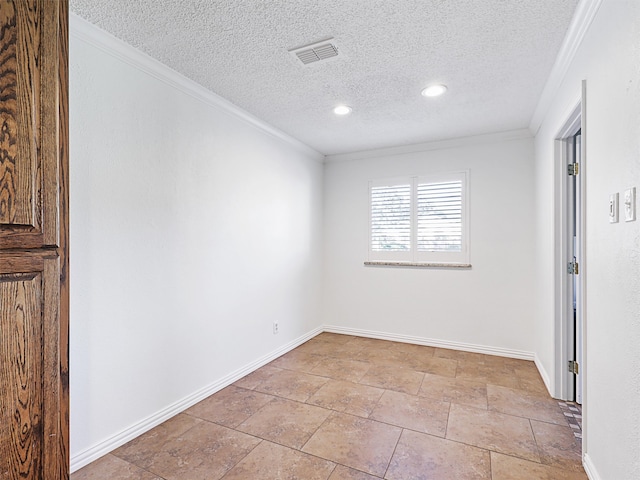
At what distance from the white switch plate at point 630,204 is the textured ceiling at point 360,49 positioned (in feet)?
3.55

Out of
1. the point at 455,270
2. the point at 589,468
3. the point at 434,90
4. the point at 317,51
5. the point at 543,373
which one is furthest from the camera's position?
the point at 455,270

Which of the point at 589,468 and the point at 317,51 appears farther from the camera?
the point at 317,51

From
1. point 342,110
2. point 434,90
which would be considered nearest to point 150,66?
point 342,110

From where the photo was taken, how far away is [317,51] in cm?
209

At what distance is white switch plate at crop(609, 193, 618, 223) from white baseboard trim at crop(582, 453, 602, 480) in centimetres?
123

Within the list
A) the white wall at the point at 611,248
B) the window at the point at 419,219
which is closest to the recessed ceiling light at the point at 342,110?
the window at the point at 419,219

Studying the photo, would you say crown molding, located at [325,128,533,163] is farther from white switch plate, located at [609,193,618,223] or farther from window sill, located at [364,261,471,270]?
white switch plate, located at [609,193,618,223]

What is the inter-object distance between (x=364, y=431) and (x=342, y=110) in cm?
Answer: 261

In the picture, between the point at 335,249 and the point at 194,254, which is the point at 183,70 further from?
the point at 335,249

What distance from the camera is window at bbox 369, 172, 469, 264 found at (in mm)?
3859

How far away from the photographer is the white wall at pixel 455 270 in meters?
3.58

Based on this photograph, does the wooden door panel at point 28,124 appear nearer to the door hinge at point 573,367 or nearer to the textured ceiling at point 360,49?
the textured ceiling at point 360,49

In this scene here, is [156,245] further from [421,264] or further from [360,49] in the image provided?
[421,264]

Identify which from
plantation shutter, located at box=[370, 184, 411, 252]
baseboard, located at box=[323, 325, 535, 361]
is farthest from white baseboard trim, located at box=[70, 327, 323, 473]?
plantation shutter, located at box=[370, 184, 411, 252]
